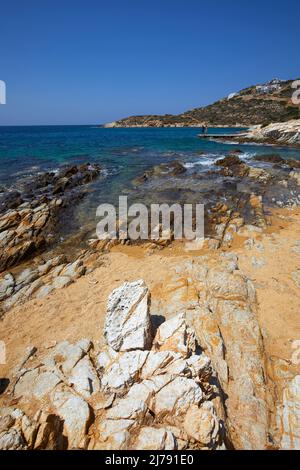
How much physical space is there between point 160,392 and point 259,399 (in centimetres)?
226

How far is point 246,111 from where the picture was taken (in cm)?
9425

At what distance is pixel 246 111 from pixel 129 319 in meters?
108

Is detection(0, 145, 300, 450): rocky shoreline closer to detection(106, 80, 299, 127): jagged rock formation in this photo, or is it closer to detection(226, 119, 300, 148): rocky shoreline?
detection(226, 119, 300, 148): rocky shoreline

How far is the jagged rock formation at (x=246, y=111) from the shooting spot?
80706mm

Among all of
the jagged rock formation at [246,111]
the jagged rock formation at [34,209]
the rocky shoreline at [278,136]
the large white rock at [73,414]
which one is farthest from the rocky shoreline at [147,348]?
the jagged rock formation at [246,111]

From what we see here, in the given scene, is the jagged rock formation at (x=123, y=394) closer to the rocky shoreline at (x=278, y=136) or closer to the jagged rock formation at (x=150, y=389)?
the jagged rock formation at (x=150, y=389)

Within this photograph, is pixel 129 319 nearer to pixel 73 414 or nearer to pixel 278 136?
pixel 73 414

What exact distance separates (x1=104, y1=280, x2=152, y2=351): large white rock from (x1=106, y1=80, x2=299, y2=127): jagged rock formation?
79021mm

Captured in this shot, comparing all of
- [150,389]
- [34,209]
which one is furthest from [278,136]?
[150,389]

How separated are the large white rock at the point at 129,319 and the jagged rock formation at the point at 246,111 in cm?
7902

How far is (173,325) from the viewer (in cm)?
533

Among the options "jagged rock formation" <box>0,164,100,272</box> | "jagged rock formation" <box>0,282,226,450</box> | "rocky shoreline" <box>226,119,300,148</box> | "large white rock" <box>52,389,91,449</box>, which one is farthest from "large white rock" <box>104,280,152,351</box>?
"rocky shoreline" <box>226,119,300,148</box>

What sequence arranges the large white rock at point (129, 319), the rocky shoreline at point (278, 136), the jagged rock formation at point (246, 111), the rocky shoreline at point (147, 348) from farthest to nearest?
1. the jagged rock formation at point (246, 111)
2. the rocky shoreline at point (278, 136)
3. the large white rock at point (129, 319)
4. the rocky shoreline at point (147, 348)

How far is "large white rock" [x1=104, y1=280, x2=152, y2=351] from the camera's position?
17.1 ft
